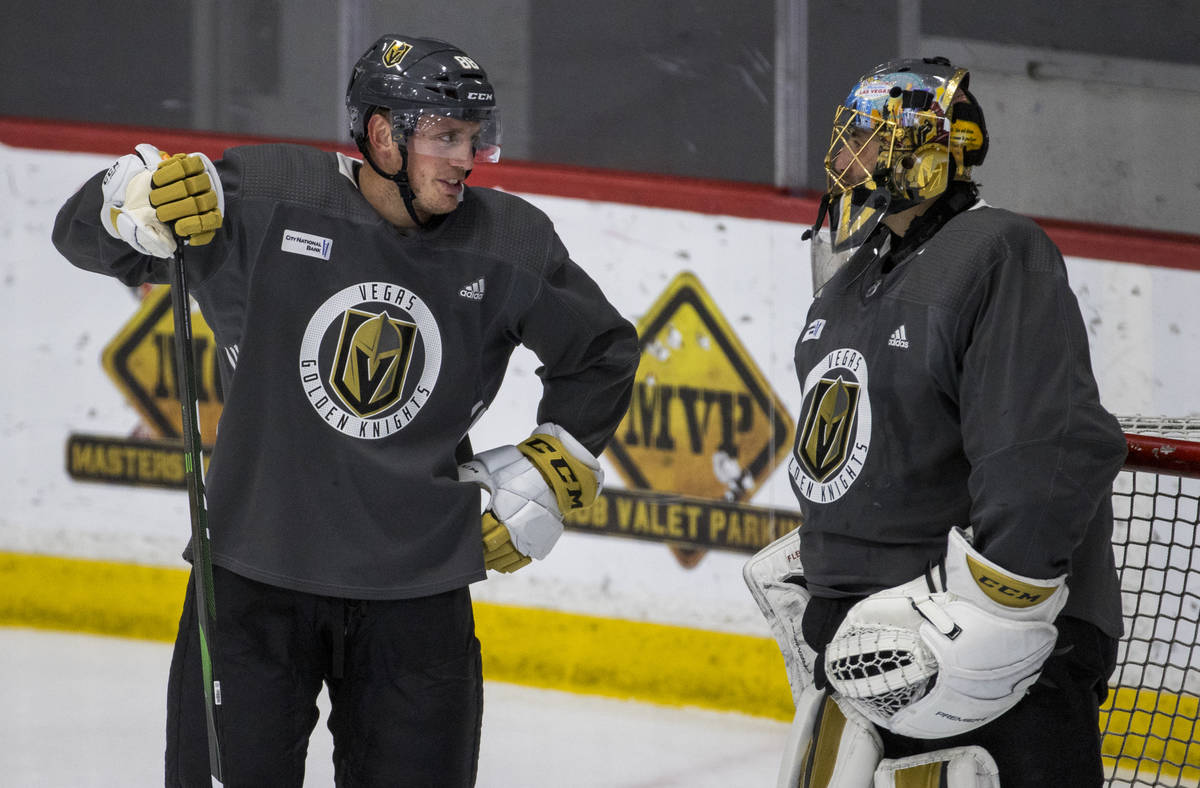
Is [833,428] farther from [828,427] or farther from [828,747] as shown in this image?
[828,747]

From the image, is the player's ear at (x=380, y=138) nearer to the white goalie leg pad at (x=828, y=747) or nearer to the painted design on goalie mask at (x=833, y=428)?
the painted design on goalie mask at (x=833, y=428)

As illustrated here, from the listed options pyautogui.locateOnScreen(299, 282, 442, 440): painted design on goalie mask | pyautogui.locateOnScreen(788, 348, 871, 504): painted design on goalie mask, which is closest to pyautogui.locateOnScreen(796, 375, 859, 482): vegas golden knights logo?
pyautogui.locateOnScreen(788, 348, 871, 504): painted design on goalie mask

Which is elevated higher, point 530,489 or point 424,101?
point 424,101

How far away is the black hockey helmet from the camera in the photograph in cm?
194

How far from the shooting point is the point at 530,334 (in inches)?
81.4

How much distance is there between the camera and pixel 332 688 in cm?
201

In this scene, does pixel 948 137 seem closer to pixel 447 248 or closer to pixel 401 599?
pixel 447 248

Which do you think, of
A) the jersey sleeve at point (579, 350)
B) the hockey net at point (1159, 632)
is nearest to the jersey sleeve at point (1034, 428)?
the jersey sleeve at point (579, 350)

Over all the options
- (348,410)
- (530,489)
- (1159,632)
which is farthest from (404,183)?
(1159,632)

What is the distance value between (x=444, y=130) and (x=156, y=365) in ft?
6.79

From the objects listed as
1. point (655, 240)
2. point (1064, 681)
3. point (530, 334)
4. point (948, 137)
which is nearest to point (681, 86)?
point (655, 240)

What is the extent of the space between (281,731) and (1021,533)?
97 centimetres

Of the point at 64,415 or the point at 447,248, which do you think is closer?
the point at 447,248

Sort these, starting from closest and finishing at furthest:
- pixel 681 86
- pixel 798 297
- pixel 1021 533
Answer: pixel 1021 533, pixel 798 297, pixel 681 86
